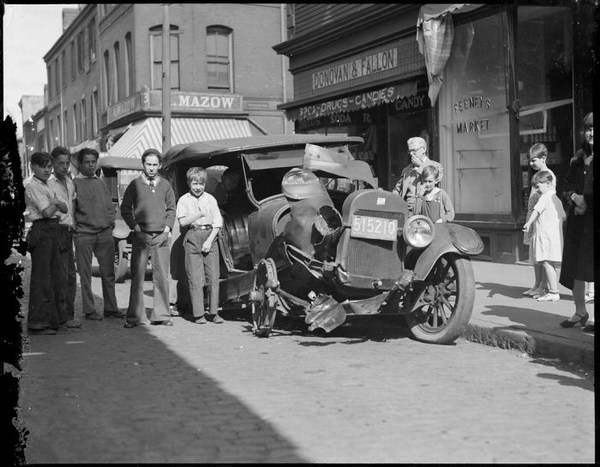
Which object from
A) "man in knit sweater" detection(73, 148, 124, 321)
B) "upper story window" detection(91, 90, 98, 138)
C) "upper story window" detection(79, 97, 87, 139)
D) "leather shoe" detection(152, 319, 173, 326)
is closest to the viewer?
"leather shoe" detection(152, 319, 173, 326)

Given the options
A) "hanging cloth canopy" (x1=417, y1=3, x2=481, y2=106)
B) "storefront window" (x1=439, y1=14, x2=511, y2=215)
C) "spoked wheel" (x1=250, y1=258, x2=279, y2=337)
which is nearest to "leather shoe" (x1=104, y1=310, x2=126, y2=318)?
"spoked wheel" (x1=250, y1=258, x2=279, y2=337)

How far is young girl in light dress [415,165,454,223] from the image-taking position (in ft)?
27.0

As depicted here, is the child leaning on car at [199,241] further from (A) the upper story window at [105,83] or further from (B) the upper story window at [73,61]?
(B) the upper story window at [73,61]

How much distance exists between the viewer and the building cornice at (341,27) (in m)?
16.0

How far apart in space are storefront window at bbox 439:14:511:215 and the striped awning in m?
15.6

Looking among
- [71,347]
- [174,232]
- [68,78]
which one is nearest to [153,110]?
[68,78]

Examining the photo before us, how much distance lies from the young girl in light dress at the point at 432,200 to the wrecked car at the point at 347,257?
21.3 inches

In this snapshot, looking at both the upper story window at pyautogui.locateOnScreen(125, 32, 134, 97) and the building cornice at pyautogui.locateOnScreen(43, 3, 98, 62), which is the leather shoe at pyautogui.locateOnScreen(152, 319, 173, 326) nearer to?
the upper story window at pyautogui.locateOnScreen(125, 32, 134, 97)

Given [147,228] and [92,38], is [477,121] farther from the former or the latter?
[92,38]

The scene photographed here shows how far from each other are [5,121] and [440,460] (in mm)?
2543

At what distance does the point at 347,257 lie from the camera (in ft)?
23.1

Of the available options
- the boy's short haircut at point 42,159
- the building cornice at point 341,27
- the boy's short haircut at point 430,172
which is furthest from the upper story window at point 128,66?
the boy's short haircut at point 430,172

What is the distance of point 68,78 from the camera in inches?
1736

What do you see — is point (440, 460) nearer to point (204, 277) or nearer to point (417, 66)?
point (204, 277)
